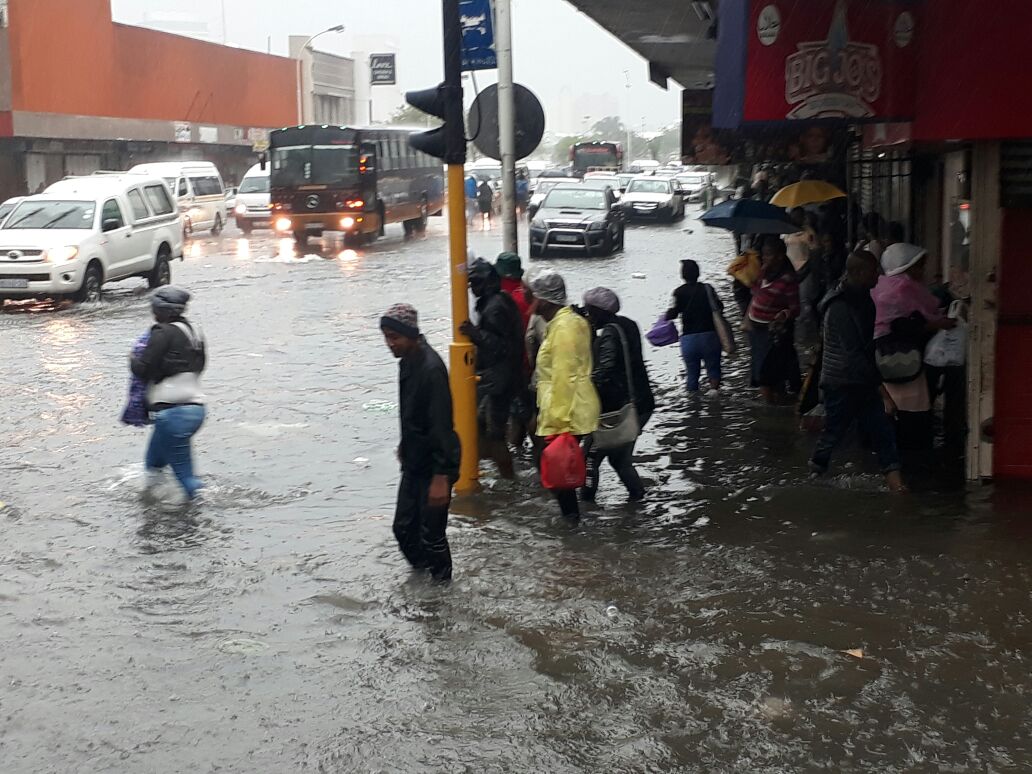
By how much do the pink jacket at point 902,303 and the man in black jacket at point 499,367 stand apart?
2.45m

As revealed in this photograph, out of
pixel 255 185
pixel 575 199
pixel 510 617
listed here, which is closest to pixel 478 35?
pixel 510 617

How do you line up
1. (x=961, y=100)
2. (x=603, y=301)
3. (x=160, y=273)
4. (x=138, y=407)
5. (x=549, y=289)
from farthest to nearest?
(x=160, y=273)
(x=138, y=407)
(x=549, y=289)
(x=603, y=301)
(x=961, y=100)

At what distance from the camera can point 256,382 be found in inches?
529

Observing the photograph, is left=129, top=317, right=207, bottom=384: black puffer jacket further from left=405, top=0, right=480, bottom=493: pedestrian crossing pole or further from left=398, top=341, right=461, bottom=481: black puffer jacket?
left=398, top=341, right=461, bottom=481: black puffer jacket

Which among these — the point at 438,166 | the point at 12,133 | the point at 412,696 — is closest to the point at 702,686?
the point at 412,696

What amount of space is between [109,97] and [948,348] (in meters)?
47.3

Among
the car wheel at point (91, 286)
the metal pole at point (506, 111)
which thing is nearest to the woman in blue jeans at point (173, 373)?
the metal pole at point (506, 111)

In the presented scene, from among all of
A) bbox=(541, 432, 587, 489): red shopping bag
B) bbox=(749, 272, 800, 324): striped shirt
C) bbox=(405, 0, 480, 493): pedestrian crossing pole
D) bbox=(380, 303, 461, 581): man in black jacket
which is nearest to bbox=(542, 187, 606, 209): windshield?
bbox=(749, 272, 800, 324): striped shirt

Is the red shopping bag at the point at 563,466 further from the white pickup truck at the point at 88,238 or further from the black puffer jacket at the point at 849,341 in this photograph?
the white pickup truck at the point at 88,238

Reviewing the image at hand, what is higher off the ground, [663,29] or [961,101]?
[663,29]

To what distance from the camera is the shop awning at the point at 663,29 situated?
15.8 m

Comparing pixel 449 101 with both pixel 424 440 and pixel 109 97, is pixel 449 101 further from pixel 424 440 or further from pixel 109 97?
pixel 109 97

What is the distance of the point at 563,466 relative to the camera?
752 centimetres

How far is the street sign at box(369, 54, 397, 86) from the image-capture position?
3255 inches
